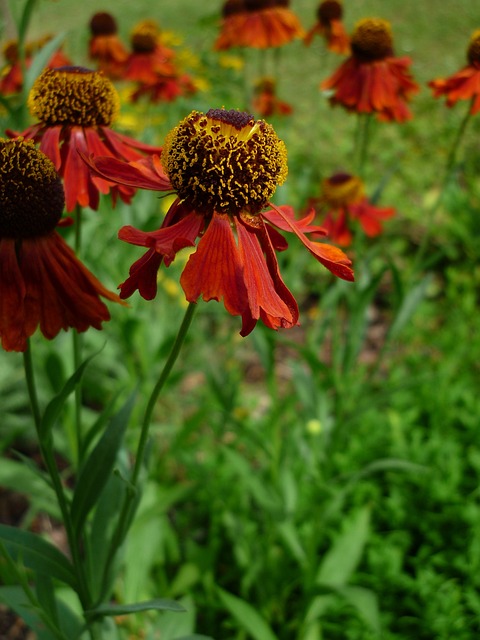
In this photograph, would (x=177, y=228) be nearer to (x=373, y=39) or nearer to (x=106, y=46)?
(x=373, y=39)

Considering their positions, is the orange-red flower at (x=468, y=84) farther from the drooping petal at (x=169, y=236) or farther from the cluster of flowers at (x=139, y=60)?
the cluster of flowers at (x=139, y=60)

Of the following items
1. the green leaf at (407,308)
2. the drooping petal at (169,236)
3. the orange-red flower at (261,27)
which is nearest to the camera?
the drooping petal at (169,236)

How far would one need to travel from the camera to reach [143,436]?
79cm

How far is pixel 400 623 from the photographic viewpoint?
1.55 m

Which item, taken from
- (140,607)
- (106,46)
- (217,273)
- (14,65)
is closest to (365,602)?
(140,607)

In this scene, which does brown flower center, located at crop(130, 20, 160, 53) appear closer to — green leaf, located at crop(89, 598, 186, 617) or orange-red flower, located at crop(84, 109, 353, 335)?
orange-red flower, located at crop(84, 109, 353, 335)

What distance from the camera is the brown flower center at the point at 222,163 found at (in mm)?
Result: 777

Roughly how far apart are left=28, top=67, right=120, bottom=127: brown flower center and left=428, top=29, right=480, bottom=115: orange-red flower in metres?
0.74

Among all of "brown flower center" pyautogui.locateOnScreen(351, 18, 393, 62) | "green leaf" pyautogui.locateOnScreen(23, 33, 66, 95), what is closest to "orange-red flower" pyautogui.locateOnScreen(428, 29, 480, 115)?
"brown flower center" pyautogui.locateOnScreen(351, 18, 393, 62)

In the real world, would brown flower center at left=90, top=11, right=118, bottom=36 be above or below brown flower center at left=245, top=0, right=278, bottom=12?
below

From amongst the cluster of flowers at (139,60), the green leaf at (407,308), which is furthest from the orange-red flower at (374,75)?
the cluster of flowers at (139,60)

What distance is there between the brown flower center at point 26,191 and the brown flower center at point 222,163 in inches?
5.6

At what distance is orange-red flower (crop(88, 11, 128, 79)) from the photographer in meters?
2.40

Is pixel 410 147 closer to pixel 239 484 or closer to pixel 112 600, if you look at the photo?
pixel 239 484
